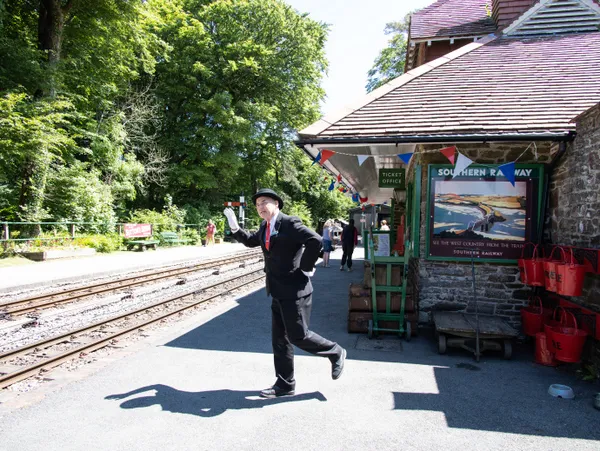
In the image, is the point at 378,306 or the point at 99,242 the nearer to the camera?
the point at 378,306

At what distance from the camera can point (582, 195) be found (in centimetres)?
544

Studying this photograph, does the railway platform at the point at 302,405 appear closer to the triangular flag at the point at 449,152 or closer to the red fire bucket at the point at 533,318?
the red fire bucket at the point at 533,318

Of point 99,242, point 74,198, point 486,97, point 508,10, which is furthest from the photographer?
point 74,198

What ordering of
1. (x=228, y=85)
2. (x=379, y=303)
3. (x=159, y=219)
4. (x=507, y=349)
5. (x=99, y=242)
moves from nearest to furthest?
(x=507, y=349) → (x=379, y=303) → (x=99, y=242) → (x=159, y=219) → (x=228, y=85)

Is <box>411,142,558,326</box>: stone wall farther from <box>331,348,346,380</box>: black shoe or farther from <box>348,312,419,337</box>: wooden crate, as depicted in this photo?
<box>331,348,346,380</box>: black shoe

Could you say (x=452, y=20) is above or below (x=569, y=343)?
above

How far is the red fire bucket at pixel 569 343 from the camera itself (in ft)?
15.9

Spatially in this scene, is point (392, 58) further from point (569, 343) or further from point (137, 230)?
point (569, 343)

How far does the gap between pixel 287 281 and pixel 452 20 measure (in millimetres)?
12277

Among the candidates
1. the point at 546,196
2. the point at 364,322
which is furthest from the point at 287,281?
the point at 546,196

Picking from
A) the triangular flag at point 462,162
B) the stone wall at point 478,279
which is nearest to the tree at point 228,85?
the stone wall at point 478,279

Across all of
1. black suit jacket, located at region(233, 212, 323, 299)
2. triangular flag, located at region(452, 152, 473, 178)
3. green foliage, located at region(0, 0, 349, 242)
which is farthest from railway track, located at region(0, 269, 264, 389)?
green foliage, located at region(0, 0, 349, 242)

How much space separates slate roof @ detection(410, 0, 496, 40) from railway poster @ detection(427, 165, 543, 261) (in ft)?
23.8

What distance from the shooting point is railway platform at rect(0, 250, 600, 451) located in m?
3.41
